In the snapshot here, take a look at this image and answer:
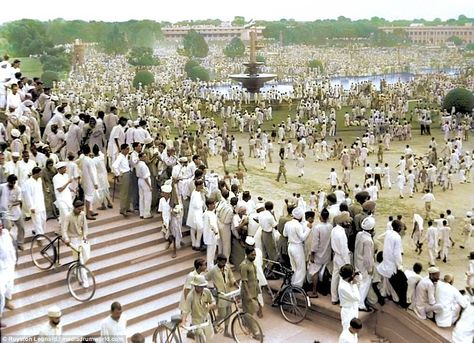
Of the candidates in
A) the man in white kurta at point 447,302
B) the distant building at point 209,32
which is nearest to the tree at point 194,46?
the distant building at point 209,32

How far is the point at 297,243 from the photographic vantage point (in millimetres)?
8289

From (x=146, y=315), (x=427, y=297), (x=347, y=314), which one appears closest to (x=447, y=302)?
(x=427, y=297)

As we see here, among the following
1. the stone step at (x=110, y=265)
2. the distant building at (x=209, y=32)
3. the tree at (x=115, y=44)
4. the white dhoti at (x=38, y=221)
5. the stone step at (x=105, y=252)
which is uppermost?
the distant building at (x=209, y=32)

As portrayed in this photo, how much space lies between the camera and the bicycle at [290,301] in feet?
26.4

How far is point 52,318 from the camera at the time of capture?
Result: 18.9 feet

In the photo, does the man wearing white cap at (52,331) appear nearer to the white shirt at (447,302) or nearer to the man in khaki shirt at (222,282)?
the man in khaki shirt at (222,282)

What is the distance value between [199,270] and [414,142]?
20.9m

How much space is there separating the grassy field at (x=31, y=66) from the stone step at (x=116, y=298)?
145 ft

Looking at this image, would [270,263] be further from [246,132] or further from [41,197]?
[246,132]

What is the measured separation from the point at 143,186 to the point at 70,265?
2.08 metres

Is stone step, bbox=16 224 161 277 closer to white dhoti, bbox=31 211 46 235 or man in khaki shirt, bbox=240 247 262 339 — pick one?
white dhoti, bbox=31 211 46 235

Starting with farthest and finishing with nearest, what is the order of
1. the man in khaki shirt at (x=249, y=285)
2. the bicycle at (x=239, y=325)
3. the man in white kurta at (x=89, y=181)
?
the man in white kurta at (x=89, y=181) < the man in khaki shirt at (x=249, y=285) < the bicycle at (x=239, y=325)

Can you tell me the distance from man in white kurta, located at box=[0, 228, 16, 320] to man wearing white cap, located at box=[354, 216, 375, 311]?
14.9 feet

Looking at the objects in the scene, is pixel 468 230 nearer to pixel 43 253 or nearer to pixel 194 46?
pixel 43 253
